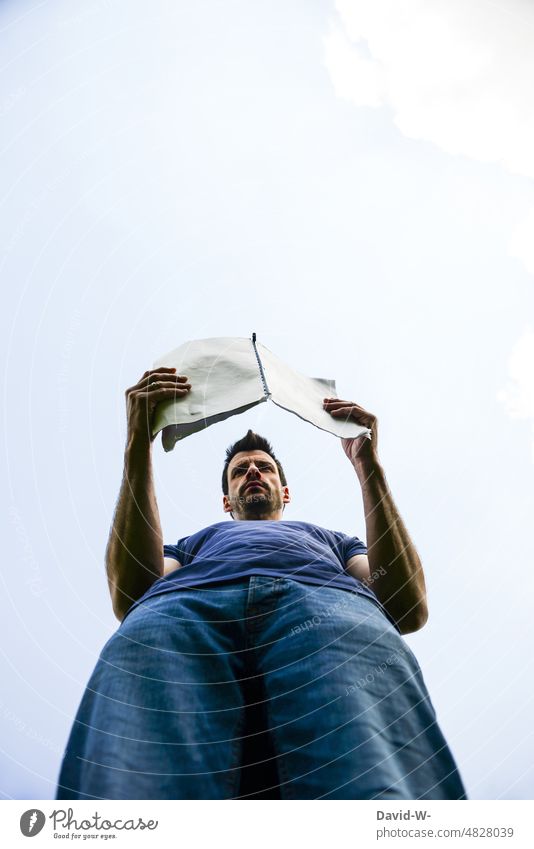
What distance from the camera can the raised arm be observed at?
2.91ft

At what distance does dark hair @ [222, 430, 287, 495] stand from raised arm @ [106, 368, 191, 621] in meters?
0.39

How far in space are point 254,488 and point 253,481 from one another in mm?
16

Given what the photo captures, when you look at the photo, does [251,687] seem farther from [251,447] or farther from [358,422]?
[251,447]

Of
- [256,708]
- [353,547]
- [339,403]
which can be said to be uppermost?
[339,403]

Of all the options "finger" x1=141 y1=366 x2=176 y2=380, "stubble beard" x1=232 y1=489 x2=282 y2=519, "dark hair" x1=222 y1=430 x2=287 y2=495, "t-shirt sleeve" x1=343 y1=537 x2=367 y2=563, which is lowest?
"t-shirt sleeve" x1=343 y1=537 x2=367 y2=563

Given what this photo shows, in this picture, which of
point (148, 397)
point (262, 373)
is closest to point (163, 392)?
point (148, 397)

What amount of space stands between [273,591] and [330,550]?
238mm

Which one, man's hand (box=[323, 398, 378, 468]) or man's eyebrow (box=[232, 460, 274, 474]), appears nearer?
man's hand (box=[323, 398, 378, 468])

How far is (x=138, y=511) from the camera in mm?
912

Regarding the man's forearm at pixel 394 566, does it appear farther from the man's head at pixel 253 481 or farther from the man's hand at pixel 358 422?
the man's head at pixel 253 481

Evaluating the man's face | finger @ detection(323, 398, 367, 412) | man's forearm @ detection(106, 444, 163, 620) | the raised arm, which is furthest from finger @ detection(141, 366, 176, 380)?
the man's face

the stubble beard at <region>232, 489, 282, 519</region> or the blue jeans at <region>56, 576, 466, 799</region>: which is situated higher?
the stubble beard at <region>232, 489, 282, 519</region>

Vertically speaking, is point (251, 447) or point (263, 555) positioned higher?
point (251, 447)

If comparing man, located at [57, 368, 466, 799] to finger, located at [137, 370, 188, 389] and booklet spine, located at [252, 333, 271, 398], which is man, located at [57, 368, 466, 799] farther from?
booklet spine, located at [252, 333, 271, 398]
